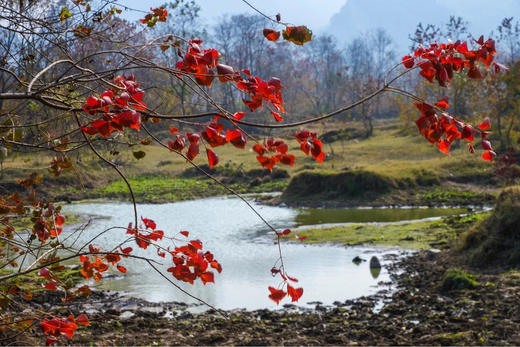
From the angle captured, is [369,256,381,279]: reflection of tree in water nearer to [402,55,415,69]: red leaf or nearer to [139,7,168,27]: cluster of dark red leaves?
[139,7,168,27]: cluster of dark red leaves

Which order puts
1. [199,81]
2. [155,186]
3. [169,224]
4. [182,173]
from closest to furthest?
[199,81] < [169,224] < [155,186] < [182,173]

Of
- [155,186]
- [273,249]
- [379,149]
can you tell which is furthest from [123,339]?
[379,149]

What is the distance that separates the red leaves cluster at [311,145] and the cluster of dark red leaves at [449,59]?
43 cm

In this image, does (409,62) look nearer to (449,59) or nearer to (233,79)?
(449,59)

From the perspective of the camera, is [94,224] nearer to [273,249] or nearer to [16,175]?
[273,249]

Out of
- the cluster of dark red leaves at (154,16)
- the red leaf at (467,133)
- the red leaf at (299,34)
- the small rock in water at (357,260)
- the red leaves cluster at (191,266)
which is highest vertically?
the cluster of dark red leaves at (154,16)

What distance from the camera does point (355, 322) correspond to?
6055 millimetres

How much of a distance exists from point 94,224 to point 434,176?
11662mm

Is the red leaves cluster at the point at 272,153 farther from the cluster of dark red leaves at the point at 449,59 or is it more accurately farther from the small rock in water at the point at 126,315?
the small rock in water at the point at 126,315

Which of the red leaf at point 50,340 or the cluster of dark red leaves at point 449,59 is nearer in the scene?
the cluster of dark red leaves at point 449,59

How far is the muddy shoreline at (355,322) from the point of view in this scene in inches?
210

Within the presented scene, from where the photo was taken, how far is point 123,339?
5461 mm

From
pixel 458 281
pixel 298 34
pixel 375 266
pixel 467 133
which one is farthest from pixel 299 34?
pixel 375 266

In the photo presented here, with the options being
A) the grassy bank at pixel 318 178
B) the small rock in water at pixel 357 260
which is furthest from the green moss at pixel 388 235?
the grassy bank at pixel 318 178
